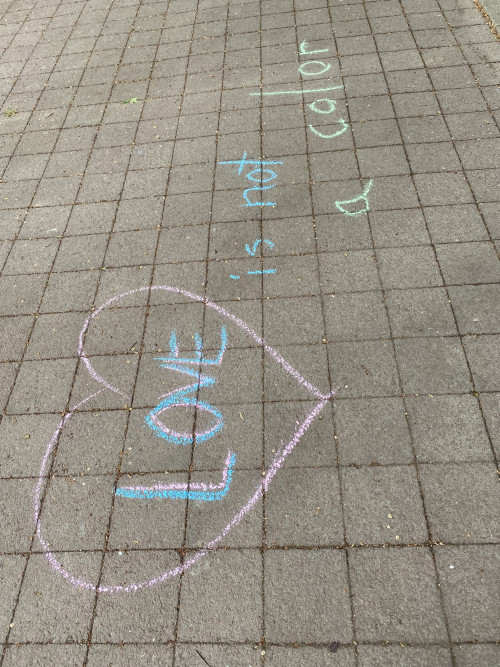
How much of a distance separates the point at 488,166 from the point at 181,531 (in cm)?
466

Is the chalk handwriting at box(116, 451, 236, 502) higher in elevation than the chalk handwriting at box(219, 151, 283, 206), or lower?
lower

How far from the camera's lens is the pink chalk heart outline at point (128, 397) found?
317 cm

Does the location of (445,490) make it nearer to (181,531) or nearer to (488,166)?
(181,531)

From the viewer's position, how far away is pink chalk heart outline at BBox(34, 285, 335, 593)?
3.17 meters

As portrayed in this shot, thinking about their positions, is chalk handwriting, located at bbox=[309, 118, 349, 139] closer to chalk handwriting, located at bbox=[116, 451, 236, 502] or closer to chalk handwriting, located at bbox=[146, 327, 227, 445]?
chalk handwriting, located at bbox=[146, 327, 227, 445]

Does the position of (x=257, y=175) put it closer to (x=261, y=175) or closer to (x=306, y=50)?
(x=261, y=175)

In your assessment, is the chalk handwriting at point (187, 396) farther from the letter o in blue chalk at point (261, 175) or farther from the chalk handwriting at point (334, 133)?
the chalk handwriting at point (334, 133)

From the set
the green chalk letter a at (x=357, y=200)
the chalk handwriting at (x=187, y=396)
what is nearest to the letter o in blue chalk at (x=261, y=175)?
the green chalk letter a at (x=357, y=200)

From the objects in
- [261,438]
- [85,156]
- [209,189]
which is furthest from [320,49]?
[261,438]

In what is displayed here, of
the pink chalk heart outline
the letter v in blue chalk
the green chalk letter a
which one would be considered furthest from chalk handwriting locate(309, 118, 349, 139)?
the pink chalk heart outline

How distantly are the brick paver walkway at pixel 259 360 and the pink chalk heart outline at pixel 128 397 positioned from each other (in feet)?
0.06

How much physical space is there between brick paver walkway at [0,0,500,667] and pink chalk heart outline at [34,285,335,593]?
0.02 metres

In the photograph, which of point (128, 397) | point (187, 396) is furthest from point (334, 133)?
point (128, 397)

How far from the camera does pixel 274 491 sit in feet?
11.2
